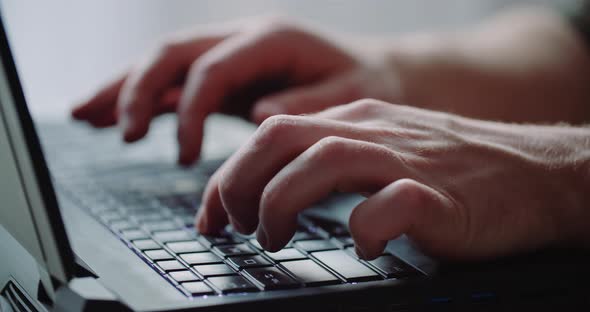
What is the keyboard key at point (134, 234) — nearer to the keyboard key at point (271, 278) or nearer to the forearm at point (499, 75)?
the keyboard key at point (271, 278)

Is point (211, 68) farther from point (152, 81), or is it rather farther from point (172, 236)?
point (172, 236)

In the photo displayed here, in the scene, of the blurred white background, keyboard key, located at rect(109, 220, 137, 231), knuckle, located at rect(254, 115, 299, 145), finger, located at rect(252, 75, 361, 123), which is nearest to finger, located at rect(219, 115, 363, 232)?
knuckle, located at rect(254, 115, 299, 145)

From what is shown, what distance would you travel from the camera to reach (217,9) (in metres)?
1.75

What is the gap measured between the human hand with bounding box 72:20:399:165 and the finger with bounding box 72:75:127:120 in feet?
Answer: 0.05

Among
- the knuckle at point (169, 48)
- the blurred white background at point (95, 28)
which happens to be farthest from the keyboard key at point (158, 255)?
the blurred white background at point (95, 28)

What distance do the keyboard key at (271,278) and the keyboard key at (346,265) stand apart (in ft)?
0.10

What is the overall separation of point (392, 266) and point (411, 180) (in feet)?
0.18

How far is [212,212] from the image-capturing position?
17.6 inches

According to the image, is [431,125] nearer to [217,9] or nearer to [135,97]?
[135,97]

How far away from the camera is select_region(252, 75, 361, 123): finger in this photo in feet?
2.25

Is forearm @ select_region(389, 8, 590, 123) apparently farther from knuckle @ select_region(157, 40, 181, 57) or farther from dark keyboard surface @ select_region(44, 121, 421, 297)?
dark keyboard surface @ select_region(44, 121, 421, 297)

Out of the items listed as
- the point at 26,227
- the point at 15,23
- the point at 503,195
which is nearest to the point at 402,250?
the point at 503,195

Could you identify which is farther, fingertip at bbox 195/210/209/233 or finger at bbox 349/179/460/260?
fingertip at bbox 195/210/209/233

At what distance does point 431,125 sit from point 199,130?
31 cm
